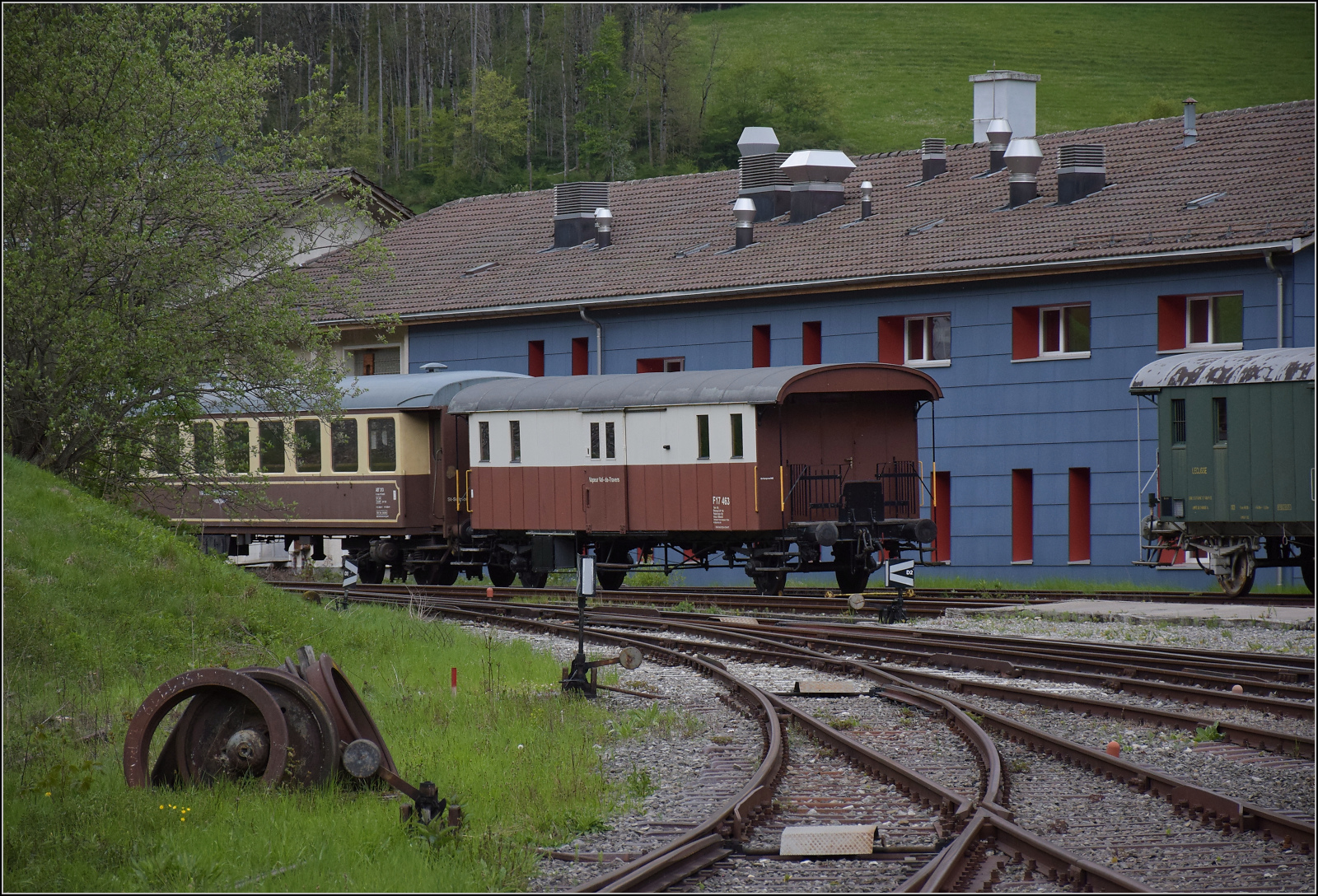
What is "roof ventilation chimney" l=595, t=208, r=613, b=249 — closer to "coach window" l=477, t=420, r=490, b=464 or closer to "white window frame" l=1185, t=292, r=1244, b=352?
"coach window" l=477, t=420, r=490, b=464

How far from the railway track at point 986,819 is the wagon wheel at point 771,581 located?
9.66 meters

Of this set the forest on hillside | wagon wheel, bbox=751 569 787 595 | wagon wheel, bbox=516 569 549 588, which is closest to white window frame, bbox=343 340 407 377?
wagon wheel, bbox=516 569 549 588

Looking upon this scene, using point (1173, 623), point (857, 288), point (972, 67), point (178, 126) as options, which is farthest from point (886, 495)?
point (972, 67)

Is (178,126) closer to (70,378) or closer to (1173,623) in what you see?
(70,378)

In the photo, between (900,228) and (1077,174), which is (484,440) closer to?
(900,228)

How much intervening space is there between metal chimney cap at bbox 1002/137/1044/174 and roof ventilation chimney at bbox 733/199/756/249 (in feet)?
19.5

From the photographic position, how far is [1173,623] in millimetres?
18906

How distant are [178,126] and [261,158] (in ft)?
4.00

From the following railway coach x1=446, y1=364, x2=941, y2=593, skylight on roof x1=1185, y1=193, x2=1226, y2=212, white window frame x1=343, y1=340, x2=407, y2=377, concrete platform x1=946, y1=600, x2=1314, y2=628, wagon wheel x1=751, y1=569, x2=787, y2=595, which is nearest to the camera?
concrete platform x1=946, y1=600, x2=1314, y2=628

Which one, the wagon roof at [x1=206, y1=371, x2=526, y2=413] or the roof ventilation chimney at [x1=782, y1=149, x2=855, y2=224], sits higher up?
the roof ventilation chimney at [x1=782, y1=149, x2=855, y2=224]

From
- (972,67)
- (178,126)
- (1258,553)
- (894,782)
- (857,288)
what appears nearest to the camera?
(894,782)

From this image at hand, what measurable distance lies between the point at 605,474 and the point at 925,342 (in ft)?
30.0

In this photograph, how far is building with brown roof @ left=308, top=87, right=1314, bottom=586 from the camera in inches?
1049

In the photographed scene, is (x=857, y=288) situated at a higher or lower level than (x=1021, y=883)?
higher
